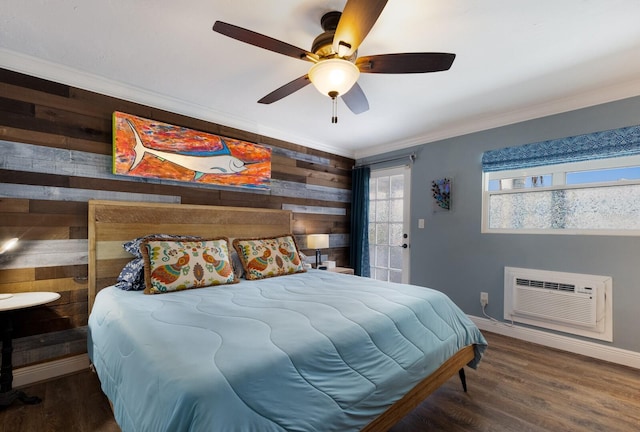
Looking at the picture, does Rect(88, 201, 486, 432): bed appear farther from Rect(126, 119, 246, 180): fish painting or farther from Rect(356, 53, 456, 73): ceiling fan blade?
Rect(356, 53, 456, 73): ceiling fan blade

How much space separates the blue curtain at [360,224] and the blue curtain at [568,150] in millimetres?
1640

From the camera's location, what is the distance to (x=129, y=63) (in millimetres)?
2225

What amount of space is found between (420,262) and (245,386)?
332cm

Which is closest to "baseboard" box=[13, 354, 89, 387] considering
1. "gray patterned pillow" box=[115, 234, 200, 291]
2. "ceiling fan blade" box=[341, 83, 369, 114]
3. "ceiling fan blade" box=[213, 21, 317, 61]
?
"gray patterned pillow" box=[115, 234, 200, 291]

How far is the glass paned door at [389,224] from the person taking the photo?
4055mm

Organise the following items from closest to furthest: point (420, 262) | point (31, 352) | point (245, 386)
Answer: point (245, 386), point (31, 352), point (420, 262)

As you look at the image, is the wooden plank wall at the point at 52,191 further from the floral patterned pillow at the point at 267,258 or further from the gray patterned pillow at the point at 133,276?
the floral patterned pillow at the point at 267,258

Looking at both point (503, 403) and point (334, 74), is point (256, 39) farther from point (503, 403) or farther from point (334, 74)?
point (503, 403)

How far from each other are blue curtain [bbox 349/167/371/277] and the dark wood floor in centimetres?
217

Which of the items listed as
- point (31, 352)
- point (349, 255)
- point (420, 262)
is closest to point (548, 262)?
point (420, 262)

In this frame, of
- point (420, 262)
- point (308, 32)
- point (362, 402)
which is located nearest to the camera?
point (362, 402)

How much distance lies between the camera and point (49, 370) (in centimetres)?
220

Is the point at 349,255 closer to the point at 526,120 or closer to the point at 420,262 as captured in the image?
the point at 420,262

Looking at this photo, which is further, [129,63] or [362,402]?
[129,63]
